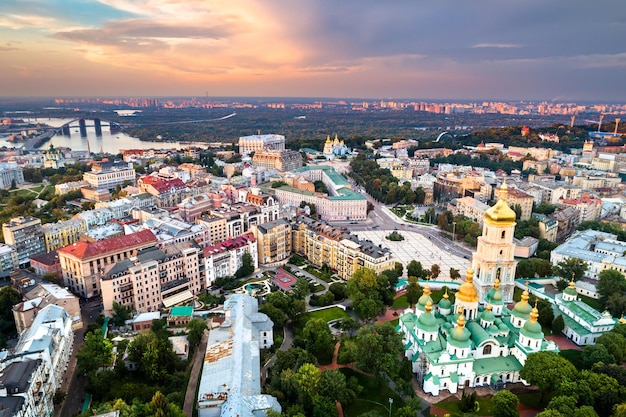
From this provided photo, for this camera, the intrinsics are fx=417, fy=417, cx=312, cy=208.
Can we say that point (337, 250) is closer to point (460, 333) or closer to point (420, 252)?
point (420, 252)

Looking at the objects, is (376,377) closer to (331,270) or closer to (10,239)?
(331,270)

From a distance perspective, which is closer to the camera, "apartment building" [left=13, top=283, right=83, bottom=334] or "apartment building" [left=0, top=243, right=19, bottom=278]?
"apartment building" [left=13, top=283, right=83, bottom=334]

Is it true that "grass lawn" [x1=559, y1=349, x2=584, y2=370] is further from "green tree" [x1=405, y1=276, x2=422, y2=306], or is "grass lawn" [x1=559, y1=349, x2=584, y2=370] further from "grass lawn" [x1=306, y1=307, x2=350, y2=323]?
"grass lawn" [x1=306, y1=307, x2=350, y2=323]

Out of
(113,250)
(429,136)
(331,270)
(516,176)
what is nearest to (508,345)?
(331,270)

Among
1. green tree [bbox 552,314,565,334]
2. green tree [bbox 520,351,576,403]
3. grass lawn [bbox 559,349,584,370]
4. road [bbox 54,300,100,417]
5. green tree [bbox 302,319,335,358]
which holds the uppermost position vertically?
green tree [bbox 520,351,576,403]

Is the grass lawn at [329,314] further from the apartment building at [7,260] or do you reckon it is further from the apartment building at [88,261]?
the apartment building at [7,260]

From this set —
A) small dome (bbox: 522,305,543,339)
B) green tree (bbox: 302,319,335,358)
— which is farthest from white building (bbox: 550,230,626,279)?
green tree (bbox: 302,319,335,358)

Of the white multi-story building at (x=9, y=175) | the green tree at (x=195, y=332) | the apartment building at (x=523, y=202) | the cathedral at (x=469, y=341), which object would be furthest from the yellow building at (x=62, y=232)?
the apartment building at (x=523, y=202)
